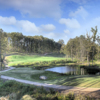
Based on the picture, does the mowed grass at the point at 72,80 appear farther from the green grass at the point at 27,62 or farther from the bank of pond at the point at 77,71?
the green grass at the point at 27,62

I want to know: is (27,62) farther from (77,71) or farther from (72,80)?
(72,80)

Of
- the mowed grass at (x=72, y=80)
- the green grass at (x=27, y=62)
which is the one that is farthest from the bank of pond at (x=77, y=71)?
the green grass at (x=27, y=62)

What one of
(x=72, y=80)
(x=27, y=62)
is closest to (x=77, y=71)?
(x=72, y=80)

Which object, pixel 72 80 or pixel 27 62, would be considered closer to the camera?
pixel 72 80

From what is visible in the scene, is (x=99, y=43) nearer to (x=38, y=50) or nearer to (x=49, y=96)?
(x=38, y=50)

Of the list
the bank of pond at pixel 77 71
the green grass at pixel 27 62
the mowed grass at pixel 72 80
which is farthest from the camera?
the green grass at pixel 27 62

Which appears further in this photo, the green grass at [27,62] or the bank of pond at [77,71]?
the green grass at [27,62]

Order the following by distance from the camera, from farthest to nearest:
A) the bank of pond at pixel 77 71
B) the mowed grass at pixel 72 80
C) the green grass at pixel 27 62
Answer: the green grass at pixel 27 62 < the bank of pond at pixel 77 71 < the mowed grass at pixel 72 80

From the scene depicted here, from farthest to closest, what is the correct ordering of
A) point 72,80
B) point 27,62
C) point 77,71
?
point 27,62 < point 77,71 < point 72,80

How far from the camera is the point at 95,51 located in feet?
86.0

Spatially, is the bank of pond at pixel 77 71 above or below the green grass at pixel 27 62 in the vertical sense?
below

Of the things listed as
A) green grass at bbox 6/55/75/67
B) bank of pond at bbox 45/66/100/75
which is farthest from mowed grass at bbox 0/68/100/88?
green grass at bbox 6/55/75/67

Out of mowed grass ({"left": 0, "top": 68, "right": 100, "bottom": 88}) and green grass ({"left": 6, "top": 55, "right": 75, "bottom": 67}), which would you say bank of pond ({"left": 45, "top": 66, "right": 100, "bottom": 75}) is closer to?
mowed grass ({"left": 0, "top": 68, "right": 100, "bottom": 88})

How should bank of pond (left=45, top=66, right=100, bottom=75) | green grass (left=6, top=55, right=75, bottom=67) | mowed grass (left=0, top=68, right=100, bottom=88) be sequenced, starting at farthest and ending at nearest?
green grass (left=6, top=55, right=75, bottom=67)
bank of pond (left=45, top=66, right=100, bottom=75)
mowed grass (left=0, top=68, right=100, bottom=88)
